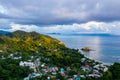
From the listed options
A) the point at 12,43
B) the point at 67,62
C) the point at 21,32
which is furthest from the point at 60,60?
the point at 21,32

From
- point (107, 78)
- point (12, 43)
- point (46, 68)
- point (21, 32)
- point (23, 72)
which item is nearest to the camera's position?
point (107, 78)

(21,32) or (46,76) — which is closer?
(46,76)

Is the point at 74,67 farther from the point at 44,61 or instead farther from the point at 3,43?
the point at 3,43

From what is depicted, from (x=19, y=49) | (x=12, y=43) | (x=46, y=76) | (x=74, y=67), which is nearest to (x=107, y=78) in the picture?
(x=46, y=76)

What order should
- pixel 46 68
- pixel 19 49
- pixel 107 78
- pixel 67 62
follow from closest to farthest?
1. pixel 107 78
2. pixel 46 68
3. pixel 67 62
4. pixel 19 49

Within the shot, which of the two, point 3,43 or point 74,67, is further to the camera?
point 3,43

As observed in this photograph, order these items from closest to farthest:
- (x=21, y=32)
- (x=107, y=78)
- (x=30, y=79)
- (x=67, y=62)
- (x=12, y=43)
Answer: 1. (x=107, y=78)
2. (x=30, y=79)
3. (x=67, y=62)
4. (x=12, y=43)
5. (x=21, y=32)

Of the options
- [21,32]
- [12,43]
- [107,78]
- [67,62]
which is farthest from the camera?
[21,32]

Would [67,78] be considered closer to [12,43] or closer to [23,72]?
[23,72]
